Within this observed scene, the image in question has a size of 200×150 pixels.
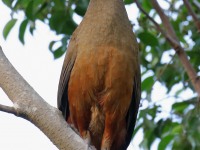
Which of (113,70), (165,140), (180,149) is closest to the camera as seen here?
(113,70)

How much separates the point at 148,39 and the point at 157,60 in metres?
0.71

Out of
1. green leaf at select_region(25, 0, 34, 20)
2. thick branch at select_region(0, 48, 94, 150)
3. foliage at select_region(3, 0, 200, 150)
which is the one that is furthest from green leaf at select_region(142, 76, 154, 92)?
thick branch at select_region(0, 48, 94, 150)

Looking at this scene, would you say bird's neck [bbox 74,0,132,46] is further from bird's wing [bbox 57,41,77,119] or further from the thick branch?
the thick branch

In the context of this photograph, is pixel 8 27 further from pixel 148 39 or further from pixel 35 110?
pixel 35 110

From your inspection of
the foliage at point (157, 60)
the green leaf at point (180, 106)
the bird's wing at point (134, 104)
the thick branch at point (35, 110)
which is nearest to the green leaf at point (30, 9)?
the foliage at point (157, 60)

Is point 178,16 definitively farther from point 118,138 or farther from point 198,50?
point 118,138

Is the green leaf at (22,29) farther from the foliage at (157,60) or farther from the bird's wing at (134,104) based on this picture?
the bird's wing at (134,104)

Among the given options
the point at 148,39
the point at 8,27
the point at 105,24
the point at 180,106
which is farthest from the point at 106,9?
the point at 8,27

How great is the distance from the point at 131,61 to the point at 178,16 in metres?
1.67

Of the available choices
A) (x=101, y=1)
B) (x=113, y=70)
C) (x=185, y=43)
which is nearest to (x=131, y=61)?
(x=113, y=70)

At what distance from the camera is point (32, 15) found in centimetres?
449

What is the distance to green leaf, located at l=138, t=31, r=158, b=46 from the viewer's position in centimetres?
462

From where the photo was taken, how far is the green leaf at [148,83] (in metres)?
4.65

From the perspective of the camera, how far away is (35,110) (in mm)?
2680
